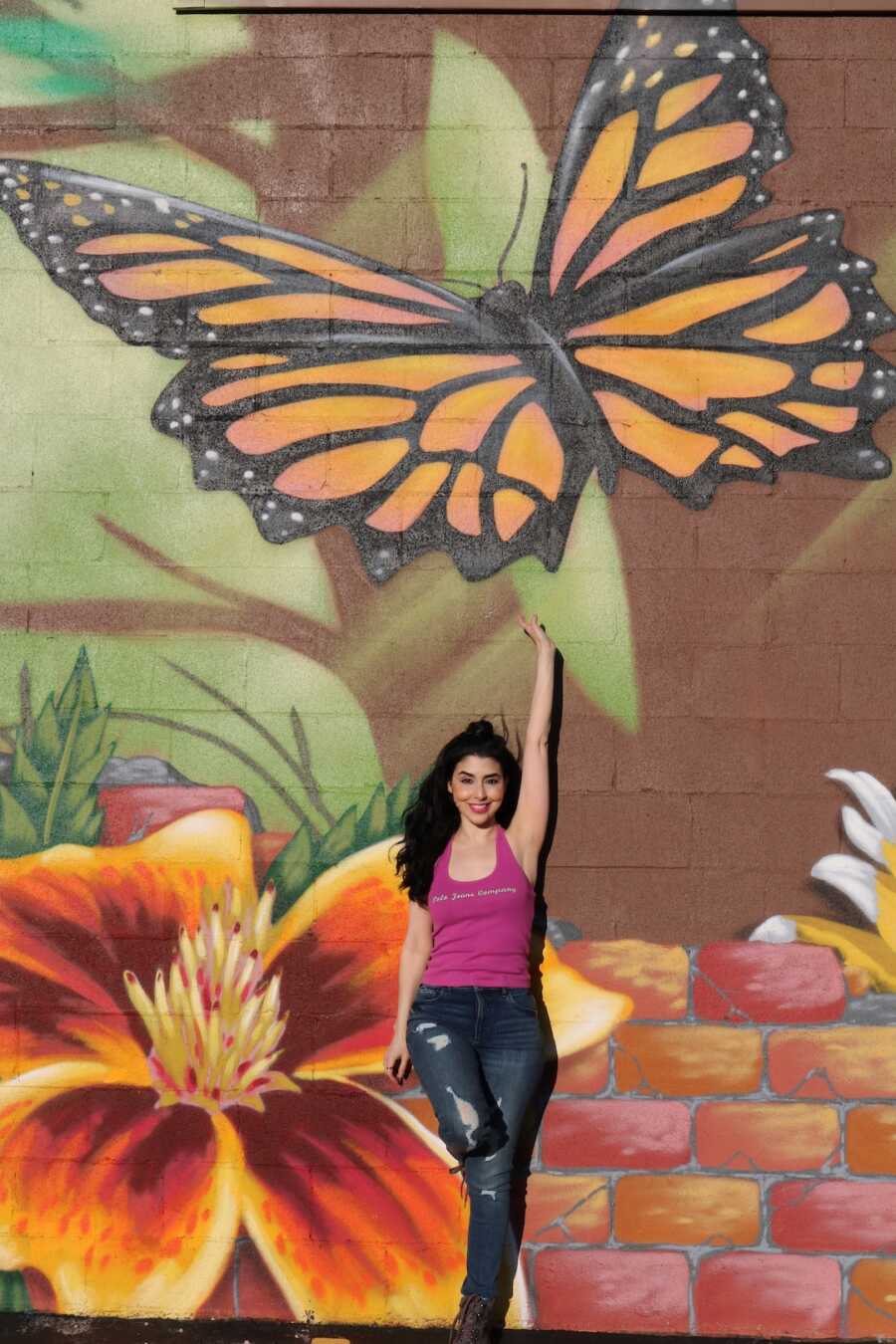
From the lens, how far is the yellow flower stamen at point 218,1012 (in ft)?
13.6

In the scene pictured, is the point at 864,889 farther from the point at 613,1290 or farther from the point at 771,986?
the point at 613,1290

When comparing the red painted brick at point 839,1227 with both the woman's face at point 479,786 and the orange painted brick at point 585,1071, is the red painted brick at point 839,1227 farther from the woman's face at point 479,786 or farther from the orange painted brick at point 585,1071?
the woman's face at point 479,786

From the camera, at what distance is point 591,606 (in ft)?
13.6

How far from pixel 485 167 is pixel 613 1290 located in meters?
3.41

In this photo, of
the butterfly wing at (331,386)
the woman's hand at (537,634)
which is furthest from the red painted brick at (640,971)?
the butterfly wing at (331,386)

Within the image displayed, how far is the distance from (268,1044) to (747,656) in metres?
1.86

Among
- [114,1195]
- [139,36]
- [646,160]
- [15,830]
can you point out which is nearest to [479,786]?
[15,830]

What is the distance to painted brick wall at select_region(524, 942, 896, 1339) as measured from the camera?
159 inches

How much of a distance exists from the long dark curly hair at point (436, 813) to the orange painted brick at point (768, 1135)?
109 cm

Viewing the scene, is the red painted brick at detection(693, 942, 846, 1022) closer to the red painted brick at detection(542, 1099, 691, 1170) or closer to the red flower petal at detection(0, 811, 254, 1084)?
the red painted brick at detection(542, 1099, 691, 1170)

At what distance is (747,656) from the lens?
414 cm

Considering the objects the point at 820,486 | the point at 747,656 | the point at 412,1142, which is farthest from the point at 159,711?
the point at 820,486

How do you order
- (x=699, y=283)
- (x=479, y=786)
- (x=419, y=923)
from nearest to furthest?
(x=479, y=786) → (x=419, y=923) → (x=699, y=283)

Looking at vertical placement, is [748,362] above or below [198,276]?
below
